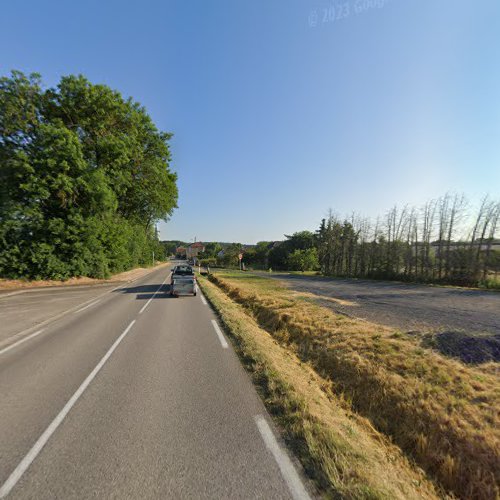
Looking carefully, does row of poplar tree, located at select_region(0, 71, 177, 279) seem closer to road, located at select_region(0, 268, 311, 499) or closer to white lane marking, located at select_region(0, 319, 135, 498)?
road, located at select_region(0, 268, 311, 499)

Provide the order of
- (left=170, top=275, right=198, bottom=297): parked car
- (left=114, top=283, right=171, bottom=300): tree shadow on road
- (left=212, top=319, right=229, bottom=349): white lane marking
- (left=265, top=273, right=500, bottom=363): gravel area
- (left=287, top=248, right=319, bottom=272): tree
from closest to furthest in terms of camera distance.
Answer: (left=265, top=273, right=500, bottom=363): gravel area → (left=212, top=319, right=229, bottom=349): white lane marking → (left=170, top=275, right=198, bottom=297): parked car → (left=114, top=283, right=171, bottom=300): tree shadow on road → (left=287, top=248, right=319, bottom=272): tree

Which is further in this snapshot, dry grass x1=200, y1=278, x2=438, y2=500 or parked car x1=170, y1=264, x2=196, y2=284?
parked car x1=170, y1=264, x2=196, y2=284

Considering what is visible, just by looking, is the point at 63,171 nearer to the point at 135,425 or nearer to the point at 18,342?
the point at 18,342

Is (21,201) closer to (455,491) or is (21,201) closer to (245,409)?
(245,409)

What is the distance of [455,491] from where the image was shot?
295 centimetres

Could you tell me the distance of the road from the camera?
2643mm

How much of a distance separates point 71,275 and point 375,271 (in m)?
32.0

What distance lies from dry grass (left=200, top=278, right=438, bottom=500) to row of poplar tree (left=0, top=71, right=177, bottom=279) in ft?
69.2

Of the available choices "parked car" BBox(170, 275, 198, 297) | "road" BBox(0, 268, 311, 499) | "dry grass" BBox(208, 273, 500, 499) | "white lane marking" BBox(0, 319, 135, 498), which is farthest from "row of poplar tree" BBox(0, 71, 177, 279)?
"dry grass" BBox(208, 273, 500, 499)

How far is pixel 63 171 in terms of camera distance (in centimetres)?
1955

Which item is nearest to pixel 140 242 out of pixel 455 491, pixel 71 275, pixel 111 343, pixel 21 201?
pixel 71 275

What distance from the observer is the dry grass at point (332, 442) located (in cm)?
260

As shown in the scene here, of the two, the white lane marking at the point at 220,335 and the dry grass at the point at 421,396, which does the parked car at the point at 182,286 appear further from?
the dry grass at the point at 421,396

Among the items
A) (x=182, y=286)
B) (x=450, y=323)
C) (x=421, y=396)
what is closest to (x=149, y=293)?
(x=182, y=286)
